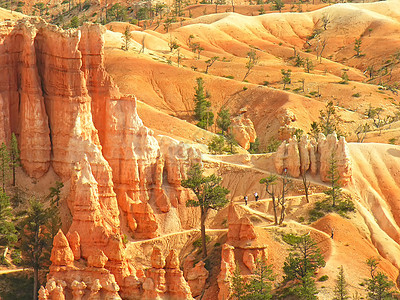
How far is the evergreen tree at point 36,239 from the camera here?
82875 millimetres

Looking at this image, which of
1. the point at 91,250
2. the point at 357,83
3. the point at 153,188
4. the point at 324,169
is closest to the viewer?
the point at 91,250

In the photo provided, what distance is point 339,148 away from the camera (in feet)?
362

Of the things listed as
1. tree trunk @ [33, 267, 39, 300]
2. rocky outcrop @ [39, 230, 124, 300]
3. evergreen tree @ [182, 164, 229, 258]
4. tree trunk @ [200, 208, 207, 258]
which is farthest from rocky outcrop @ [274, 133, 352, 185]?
rocky outcrop @ [39, 230, 124, 300]

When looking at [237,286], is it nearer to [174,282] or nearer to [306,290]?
[306,290]

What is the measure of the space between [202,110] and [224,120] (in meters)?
5.87

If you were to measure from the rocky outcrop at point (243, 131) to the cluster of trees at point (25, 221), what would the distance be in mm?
59933

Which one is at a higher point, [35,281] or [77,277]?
[77,277]

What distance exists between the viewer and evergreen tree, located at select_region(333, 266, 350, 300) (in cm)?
8250

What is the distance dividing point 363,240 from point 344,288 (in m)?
16.4

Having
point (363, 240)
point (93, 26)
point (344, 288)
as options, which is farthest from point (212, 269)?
point (93, 26)

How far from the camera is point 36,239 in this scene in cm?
8394

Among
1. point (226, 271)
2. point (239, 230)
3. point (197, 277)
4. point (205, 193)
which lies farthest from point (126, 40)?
point (226, 271)

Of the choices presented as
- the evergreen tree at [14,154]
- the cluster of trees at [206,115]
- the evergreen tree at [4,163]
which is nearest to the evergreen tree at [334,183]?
the evergreen tree at [14,154]

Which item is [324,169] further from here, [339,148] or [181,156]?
[181,156]
